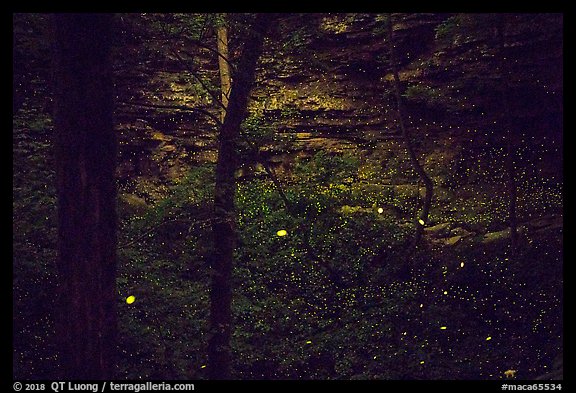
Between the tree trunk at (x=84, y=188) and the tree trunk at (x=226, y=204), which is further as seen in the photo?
the tree trunk at (x=226, y=204)

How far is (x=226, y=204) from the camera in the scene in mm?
6828

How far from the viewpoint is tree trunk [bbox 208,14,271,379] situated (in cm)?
674

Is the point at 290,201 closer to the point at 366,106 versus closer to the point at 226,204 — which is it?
the point at 366,106

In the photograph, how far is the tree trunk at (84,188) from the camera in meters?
4.90

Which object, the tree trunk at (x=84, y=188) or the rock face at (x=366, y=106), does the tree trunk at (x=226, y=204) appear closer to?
the tree trunk at (x=84, y=188)

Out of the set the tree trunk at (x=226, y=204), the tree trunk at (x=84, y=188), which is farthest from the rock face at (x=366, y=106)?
the tree trunk at (x=84, y=188)

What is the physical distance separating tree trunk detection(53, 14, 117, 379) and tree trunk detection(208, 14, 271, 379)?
1.89m

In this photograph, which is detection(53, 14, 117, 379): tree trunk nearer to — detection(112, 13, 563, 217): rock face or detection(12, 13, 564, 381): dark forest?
detection(12, 13, 564, 381): dark forest

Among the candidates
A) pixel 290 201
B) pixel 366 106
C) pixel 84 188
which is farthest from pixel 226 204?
pixel 366 106

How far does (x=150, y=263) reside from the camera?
980cm

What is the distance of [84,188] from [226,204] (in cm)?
226

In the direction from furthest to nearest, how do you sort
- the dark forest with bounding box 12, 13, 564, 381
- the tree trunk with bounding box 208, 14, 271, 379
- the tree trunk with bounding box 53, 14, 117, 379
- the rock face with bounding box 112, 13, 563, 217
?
the rock face with bounding box 112, 13, 563, 217 < the tree trunk with bounding box 208, 14, 271, 379 < the dark forest with bounding box 12, 13, 564, 381 < the tree trunk with bounding box 53, 14, 117, 379

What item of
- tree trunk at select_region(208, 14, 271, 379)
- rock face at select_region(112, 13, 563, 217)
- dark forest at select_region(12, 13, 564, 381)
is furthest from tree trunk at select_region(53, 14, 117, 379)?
rock face at select_region(112, 13, 563, 217)

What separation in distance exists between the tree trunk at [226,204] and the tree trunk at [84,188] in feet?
6.19
